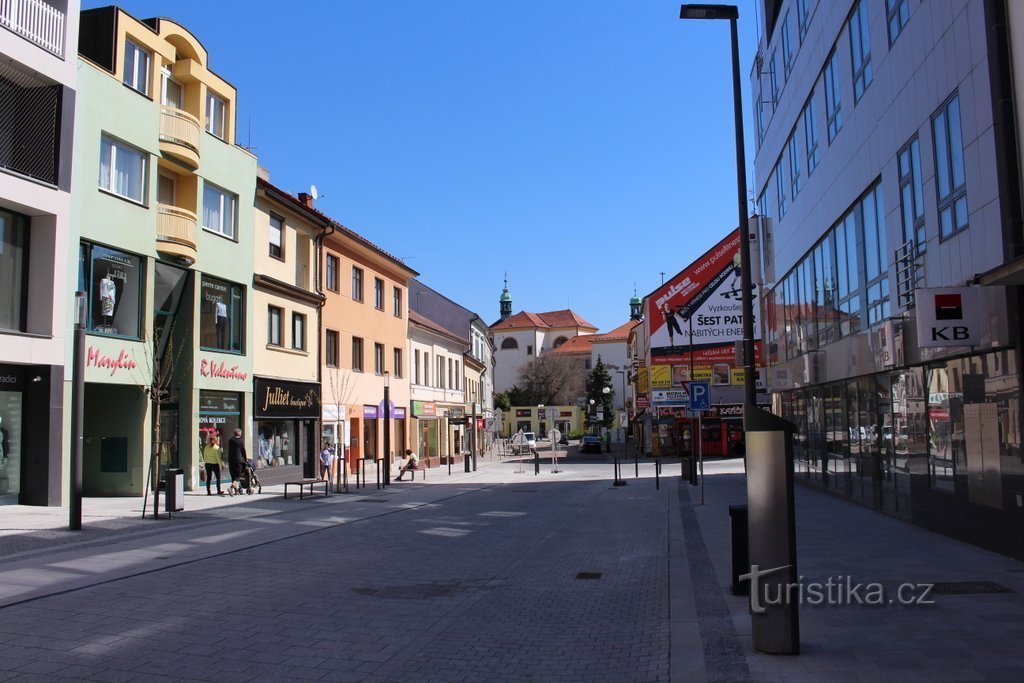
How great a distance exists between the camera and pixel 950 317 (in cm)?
1109

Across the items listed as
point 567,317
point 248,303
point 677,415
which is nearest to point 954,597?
point 248,303

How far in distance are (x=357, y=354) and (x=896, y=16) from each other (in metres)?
25.9

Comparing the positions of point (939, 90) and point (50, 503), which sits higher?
point (939, 90)

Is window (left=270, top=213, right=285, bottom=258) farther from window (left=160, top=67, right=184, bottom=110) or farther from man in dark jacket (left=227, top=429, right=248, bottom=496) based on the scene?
man in dark jacket (left=227, top=429, right=248, bottom=496)

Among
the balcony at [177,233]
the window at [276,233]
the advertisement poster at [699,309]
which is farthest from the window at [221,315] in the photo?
the advertisement poster at [699,309]

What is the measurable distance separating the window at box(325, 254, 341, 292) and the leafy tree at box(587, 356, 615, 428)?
73.1 m

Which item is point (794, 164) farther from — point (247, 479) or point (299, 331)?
point (247, 479)

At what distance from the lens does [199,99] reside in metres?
24.6

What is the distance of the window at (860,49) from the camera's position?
1662 cm

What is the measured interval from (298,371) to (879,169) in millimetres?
20560

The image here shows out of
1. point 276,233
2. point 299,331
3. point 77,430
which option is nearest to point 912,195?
point 77,430

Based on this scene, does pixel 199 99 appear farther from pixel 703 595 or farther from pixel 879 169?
pixel 703 595

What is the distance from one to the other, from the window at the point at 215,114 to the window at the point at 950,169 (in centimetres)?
2016
